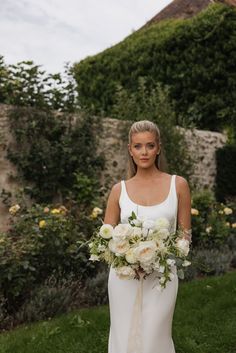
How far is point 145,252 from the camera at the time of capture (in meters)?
2.70

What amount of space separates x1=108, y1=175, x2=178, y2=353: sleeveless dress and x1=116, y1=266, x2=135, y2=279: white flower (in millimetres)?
187

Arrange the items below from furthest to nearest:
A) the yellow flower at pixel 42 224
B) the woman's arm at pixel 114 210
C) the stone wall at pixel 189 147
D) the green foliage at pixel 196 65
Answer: the green foliage at pixel 196 65
the stone wall at pixel 189 147
the yellow flower at pixel 42 224
the woman's arm at pixel 114 210

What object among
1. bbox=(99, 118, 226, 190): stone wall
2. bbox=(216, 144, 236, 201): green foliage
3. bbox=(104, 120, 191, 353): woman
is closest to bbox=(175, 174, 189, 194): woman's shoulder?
bbox=(104, 120, 191, 353): woman

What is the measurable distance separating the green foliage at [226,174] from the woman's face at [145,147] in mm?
7712

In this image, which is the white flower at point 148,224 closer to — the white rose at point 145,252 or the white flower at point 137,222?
the white flower at point 137,222

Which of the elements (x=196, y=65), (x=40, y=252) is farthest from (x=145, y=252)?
(x=196, y=65)

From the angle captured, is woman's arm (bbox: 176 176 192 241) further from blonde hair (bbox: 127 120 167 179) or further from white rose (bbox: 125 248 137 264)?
white rose (bbox: 125 248 137 264)

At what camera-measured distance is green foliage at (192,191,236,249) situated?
27.0ft

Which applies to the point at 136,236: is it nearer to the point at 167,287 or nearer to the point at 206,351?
the point at 167,287

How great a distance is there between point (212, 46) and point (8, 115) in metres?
5.22

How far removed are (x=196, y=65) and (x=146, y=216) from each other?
8.75 meters

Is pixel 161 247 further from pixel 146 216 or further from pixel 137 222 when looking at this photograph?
pixel 146 216

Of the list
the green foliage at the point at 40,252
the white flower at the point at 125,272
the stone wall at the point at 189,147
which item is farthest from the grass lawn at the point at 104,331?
the stone wall at the point at 189,147

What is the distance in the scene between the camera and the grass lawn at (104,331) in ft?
15.0
